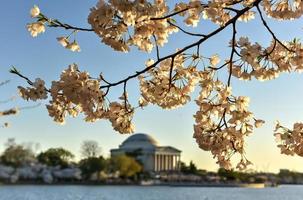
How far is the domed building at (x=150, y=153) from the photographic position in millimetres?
135125

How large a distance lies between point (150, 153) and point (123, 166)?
2129cm

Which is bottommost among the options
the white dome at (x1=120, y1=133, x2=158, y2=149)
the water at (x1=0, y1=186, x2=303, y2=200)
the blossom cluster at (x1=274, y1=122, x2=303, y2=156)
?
the blossom cluster at (x1=274, y1=122, x2=303, y2=156)

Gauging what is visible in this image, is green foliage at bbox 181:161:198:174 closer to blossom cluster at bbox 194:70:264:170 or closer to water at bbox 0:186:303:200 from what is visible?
water at bbox 0:186:303:200

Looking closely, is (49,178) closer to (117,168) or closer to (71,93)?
(117,168)

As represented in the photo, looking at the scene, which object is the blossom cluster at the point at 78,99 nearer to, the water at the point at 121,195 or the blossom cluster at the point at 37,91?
the blossom cluster at the point at 37,91

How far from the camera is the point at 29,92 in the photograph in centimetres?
443

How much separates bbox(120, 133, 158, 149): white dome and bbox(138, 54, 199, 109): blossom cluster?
13100cm

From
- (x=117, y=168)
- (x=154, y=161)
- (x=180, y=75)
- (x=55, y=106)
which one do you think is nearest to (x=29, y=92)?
(x=55, y=106)

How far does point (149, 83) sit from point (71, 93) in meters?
0.88

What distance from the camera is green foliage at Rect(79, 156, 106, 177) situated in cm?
11356

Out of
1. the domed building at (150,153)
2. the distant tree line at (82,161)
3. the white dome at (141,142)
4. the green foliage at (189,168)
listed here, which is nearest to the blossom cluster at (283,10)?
the distant tree line at (82,161)

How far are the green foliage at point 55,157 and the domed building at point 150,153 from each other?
15.1 m

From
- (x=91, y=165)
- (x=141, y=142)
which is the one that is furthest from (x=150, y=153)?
(x=91, y=165)

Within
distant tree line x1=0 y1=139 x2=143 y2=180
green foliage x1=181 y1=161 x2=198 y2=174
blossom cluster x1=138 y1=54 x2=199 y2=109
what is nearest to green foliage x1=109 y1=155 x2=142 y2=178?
distant tree line x1=0 y1=139 x2=143 y2=180
